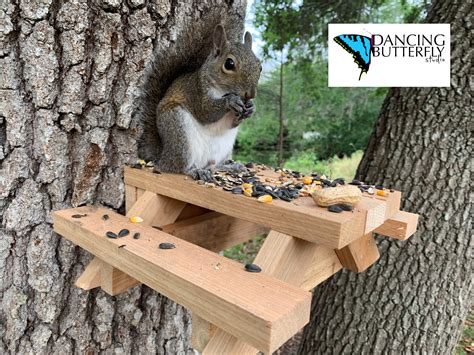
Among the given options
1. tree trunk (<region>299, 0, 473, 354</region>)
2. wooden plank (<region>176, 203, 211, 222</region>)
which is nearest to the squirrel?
wooden plank (<region>176, 203, 211, 222</region>)

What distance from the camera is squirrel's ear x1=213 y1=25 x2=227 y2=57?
85cm

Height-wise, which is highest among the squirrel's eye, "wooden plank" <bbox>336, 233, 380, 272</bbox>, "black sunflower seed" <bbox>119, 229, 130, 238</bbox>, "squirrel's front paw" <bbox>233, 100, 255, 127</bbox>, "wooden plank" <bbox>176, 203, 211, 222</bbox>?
the squirrel's eye

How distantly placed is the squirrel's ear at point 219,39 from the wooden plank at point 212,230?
404 mm

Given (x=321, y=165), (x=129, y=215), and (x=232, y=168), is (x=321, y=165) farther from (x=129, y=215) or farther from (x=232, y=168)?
(x=129, y=215)

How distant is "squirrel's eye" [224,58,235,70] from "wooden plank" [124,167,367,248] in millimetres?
283

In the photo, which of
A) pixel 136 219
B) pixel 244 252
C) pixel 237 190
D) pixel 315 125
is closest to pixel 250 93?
pixel 237 190

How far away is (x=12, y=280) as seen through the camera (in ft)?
2.80

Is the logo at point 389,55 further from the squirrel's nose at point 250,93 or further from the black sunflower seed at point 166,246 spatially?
the black sunflower seed at point 166,246

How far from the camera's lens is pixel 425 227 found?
137 cm

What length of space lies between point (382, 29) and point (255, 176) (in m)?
1.89

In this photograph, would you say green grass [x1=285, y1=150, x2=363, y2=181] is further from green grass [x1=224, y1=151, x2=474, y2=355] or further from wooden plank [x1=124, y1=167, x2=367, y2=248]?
wooden plank [x1=124, y1=167, x2=367, y2=248]

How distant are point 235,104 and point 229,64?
10cm

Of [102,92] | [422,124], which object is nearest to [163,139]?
[102,92]

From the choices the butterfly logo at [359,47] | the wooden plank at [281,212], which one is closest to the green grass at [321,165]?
the butterfly logo at [359,47]
